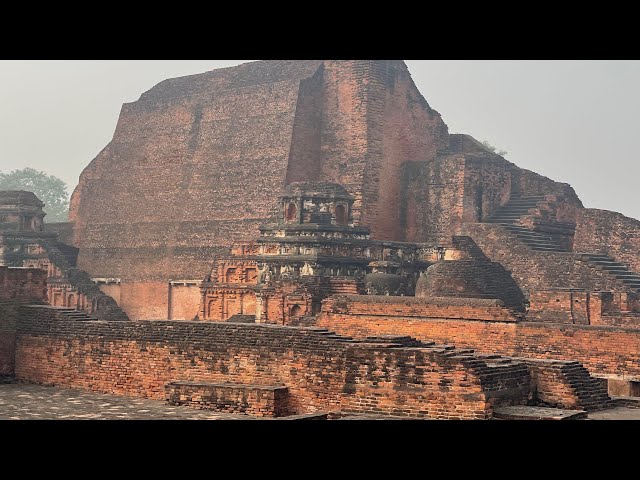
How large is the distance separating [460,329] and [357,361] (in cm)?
507

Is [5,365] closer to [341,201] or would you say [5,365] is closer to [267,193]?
[341,201]

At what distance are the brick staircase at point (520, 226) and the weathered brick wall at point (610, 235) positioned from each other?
2.31 feet

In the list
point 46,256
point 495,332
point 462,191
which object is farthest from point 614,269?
point 46,256

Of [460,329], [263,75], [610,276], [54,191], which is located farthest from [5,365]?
[54,191]

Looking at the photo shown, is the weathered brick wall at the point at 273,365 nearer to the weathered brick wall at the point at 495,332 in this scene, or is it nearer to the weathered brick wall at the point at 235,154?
the weathered brick wall at the point at 495,332

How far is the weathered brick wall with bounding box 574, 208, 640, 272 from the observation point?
914 inches

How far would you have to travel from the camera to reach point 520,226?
24.9 m

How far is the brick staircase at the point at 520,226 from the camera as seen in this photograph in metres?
23.5

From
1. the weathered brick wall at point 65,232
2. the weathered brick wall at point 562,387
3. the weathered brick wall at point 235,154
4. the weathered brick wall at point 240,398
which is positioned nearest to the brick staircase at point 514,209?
the weathered brick wall at point 235,154

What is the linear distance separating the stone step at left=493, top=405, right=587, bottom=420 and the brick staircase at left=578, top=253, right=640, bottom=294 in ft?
32.2

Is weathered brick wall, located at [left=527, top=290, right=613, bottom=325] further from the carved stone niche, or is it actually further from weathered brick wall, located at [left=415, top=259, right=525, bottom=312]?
the carved stone niche

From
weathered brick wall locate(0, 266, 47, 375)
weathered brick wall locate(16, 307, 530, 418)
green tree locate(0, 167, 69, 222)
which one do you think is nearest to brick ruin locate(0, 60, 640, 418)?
weathered brick wall locate(16, 307, 530, 418)
